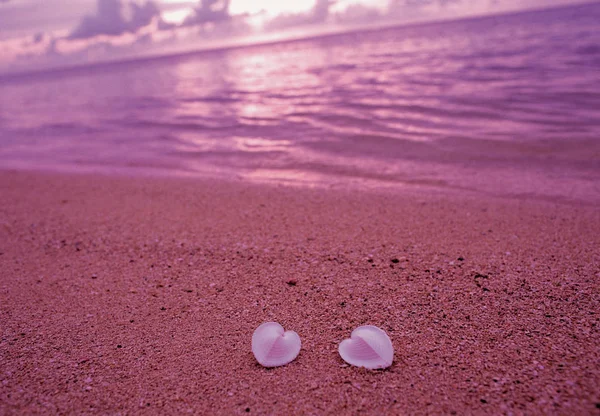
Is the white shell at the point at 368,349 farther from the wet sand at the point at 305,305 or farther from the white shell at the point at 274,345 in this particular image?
the white shell at the point at 274,345

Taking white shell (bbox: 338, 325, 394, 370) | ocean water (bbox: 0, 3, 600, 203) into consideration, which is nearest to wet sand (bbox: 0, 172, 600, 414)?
white shell (bbox: 338, 325, 394, 370)

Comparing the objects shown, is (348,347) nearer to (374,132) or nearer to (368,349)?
(368,349)

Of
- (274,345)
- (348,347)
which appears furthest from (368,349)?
(274,345)

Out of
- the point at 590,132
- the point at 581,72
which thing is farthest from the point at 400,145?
the point at 581,72

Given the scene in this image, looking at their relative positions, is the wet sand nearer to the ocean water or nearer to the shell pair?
the shell pair

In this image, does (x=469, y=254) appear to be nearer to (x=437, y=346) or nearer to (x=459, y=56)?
(x=437, y=346)

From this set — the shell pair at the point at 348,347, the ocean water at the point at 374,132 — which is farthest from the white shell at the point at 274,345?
the ocean water at the point at 374,132

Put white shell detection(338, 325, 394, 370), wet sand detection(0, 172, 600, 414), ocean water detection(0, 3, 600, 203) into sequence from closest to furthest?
wet sand detection(0, 172, 600, 414) < white shell detection(338, 325, 394, 370) < ocean water detection(0, 3, 600, 203)
